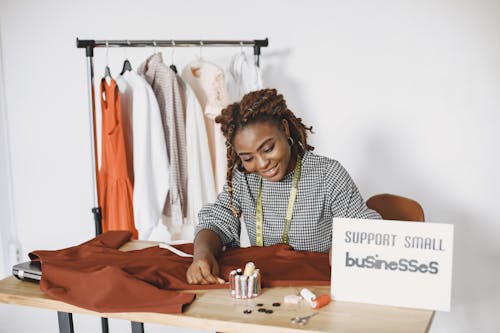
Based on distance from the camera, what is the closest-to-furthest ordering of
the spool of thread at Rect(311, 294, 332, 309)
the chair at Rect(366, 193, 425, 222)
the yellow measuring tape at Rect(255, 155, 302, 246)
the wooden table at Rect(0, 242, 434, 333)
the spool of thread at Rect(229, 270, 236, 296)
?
the wooden table at Rect(0, 242, 434, 333) → the spool of thread at Rect(311, 294, 332, 309) → the spool of thread at Rect(229, 270, 236, 296) → the yellow measuring tape at Rect(255, 155, 302, 246) → the chair at Rect(366, 193, 425, 222)

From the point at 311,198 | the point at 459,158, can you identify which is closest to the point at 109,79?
the point at 311,198

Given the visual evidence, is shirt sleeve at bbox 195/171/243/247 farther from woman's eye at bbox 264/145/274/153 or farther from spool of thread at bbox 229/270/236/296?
spool of thread at bbox 229/270/236/296

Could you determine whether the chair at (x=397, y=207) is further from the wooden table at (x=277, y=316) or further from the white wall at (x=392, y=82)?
the wooden table at (x=277, y=316)

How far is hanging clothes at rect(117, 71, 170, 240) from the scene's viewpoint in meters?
2.90

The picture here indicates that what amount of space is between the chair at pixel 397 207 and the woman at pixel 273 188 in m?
0.48

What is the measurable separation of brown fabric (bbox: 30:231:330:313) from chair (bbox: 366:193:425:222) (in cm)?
65

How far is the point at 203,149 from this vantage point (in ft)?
9.71

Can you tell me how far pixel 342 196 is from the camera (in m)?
2.06

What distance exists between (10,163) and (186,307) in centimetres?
282

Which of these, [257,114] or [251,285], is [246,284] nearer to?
[251,285]

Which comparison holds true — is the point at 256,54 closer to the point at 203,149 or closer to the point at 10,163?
the point at 203,149

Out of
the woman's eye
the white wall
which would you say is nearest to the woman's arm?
the woman's eye

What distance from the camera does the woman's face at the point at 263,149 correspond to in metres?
2.00

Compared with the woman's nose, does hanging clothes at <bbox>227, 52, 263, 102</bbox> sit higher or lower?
higher
